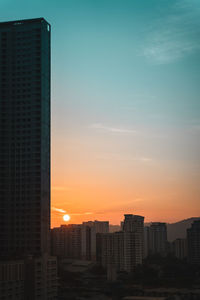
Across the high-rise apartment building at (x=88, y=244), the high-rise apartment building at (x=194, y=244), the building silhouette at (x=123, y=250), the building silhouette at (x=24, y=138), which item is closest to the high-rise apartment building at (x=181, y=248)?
the high-rise apartment building at (x=194, y=244)

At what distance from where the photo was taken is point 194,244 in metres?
81.0

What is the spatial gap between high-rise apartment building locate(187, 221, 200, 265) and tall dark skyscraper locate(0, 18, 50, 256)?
4726cm

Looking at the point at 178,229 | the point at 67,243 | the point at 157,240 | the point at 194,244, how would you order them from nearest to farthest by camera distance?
the point at 194,244
the point at 67,243
the point at 157,240
the point at 178,229

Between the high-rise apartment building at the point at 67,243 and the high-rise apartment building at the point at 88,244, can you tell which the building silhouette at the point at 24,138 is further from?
the high-rise apartment building at the point at 67,243

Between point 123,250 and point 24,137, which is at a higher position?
point 24,137

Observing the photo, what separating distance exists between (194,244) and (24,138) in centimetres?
5080

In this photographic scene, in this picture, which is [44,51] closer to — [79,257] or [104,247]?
[104,247]

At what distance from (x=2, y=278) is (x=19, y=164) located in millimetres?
12413

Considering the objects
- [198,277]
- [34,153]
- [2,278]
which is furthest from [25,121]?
[198,277]

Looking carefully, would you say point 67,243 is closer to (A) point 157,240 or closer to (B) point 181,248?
(A) point 157,240

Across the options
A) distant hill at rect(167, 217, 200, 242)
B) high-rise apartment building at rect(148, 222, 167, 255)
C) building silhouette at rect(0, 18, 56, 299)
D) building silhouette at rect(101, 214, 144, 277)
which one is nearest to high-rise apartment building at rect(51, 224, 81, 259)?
high-rise apartment building at rect(148, 222, 167, 255)

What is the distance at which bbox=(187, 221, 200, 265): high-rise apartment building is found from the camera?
7943cm

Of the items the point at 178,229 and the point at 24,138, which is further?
the point at 178,229

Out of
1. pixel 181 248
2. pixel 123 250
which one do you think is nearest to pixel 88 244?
pixel 181 248
